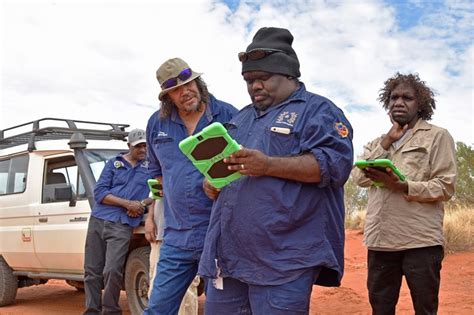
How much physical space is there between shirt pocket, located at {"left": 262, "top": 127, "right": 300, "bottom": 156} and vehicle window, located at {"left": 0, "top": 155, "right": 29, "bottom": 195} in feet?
19.3

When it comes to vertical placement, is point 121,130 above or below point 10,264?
above

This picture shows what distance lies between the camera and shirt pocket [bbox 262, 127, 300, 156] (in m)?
2.62

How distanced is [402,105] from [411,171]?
0.45 m

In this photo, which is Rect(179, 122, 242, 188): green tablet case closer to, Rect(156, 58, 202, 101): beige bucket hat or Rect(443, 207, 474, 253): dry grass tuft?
Rect(156, 58, 202, 101): beige bucket hat

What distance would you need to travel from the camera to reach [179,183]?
374 cm

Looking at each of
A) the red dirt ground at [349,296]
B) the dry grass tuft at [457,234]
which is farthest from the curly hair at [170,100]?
the dry grass tuft at [457,234]

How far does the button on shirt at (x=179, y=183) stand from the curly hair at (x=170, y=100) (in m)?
0.03

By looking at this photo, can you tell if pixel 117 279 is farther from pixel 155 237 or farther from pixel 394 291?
pixel 394 291

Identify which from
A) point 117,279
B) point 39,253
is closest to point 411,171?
point 117,279

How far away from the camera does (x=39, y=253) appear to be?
7.45 m

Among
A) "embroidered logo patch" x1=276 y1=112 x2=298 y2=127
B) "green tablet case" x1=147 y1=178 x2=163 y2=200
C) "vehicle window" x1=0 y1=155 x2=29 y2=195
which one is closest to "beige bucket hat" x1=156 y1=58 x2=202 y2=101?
"green tablet case" x1=147 y1=178 x2=163 y2=200

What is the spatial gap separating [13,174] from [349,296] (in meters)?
4.69

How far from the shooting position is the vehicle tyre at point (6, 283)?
804 cm

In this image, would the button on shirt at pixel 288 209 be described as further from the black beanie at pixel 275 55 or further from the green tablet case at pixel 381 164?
the green tablet case at pixel 381 164
